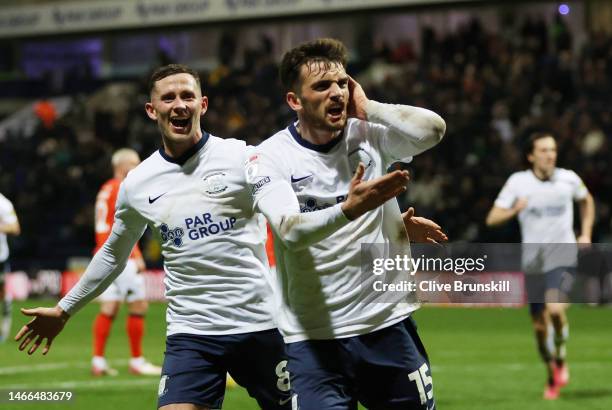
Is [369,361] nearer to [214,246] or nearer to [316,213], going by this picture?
[316,213]

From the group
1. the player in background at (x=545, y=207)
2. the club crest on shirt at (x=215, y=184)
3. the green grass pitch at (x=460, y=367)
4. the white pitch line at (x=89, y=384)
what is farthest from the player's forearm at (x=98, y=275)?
the player in background at (x=545, y=207)

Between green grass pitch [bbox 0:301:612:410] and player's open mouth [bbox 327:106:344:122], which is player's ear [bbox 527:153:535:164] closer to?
green grass pitch [bbox 0:301:612:410]

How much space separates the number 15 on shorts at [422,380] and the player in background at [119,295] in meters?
7.33

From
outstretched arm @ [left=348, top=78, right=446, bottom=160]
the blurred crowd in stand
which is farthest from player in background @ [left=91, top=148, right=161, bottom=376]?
the blurred crowd in stand

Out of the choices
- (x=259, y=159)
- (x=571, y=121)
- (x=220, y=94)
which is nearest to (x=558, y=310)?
(x=259, y=159)

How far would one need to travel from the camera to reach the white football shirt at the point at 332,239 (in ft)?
15.4

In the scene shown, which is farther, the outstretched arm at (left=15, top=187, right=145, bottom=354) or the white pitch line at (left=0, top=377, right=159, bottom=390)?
the white pitch line at (left=0, top=377, right=159, bottom=390)

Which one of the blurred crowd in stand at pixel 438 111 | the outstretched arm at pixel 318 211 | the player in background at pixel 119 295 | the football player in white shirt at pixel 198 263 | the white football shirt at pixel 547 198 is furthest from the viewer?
the blurred crowd in stand at pixel 438 111

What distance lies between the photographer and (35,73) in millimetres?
35906

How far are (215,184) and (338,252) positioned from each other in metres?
1.21

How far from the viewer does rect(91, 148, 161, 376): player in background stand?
11.8 metres

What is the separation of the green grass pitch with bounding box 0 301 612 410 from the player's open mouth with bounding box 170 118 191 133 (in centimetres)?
439

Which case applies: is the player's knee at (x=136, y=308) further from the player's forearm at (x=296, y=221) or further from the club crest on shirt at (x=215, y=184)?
the player's forearm at (x=296, y=221)

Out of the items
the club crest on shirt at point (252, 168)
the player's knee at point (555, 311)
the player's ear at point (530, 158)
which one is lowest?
the player's knee at point (555, 311)
